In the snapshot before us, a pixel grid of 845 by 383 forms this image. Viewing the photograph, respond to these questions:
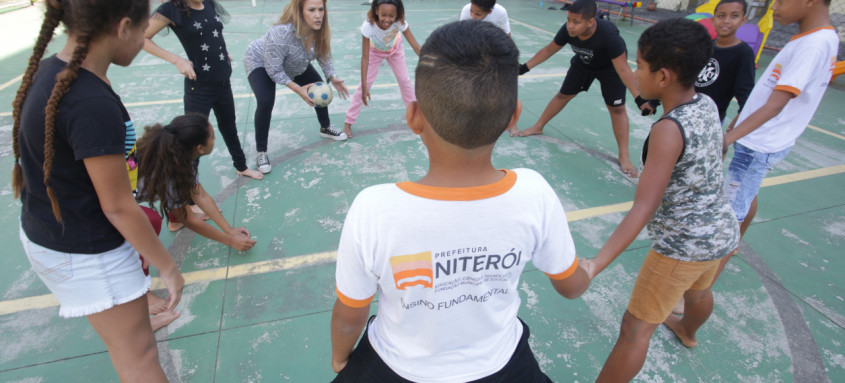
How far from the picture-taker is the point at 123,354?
1.60 meters

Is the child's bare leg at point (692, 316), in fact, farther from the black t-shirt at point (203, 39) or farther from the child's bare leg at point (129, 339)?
the black t-shirt at point (203, 39)

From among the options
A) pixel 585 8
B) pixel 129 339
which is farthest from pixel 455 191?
pixel 585 8

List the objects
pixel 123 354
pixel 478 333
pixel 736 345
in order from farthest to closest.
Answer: pixel 736 345, pixel 123 354, pixel 478 333

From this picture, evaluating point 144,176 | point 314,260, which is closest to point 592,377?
point 314,260

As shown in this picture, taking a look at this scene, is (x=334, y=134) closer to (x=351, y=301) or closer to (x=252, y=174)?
(x=252, y=174)

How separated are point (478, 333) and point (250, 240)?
2318 mm

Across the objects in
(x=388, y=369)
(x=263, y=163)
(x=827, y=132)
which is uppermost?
(x=388, y=369)

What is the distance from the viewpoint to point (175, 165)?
2.56 meters

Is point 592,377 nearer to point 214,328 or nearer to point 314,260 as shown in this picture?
point 314,260

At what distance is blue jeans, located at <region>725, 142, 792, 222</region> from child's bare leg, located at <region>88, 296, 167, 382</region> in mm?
3274

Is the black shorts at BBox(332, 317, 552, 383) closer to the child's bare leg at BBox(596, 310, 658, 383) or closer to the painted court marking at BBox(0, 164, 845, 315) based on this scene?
the child's bare leg at BBox(596, 310, 658, 383)

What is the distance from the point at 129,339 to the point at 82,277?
11.6 inches

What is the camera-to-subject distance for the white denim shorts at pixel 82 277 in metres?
1.48

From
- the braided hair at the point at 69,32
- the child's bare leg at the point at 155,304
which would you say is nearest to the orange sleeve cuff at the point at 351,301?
the braided hair at the point at 69,32
